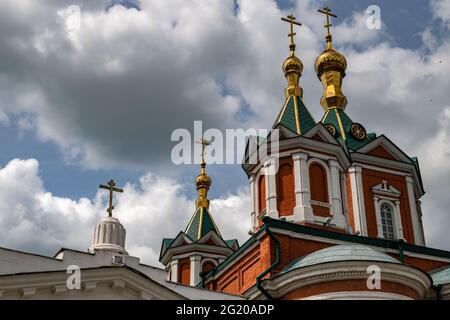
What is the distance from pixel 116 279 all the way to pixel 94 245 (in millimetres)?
2933

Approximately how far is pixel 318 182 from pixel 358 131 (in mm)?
5005

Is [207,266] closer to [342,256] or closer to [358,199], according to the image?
[358,199]

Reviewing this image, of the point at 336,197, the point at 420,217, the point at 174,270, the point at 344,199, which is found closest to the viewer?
the point at 336,197

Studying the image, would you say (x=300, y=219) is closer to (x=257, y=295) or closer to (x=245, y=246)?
(x=245, y=246)

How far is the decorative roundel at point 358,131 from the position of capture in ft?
92.9

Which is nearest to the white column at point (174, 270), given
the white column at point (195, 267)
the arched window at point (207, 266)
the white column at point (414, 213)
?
the white column at point (195, 267)

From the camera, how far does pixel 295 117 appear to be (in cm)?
2614

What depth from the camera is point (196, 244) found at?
3206 cm

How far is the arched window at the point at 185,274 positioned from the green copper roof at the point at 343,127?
939cm

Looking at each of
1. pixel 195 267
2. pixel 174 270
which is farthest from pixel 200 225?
pixel 174 270

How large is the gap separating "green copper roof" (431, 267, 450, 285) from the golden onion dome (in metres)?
11.8

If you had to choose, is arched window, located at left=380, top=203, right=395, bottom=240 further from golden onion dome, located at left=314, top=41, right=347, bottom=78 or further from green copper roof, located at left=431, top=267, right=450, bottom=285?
golden onion dome, located at left=314, top=41, right=347, bottom=78

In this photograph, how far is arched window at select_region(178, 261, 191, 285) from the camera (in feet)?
104

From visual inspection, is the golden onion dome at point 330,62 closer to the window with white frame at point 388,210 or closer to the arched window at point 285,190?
the window with white frame at point 388,210
